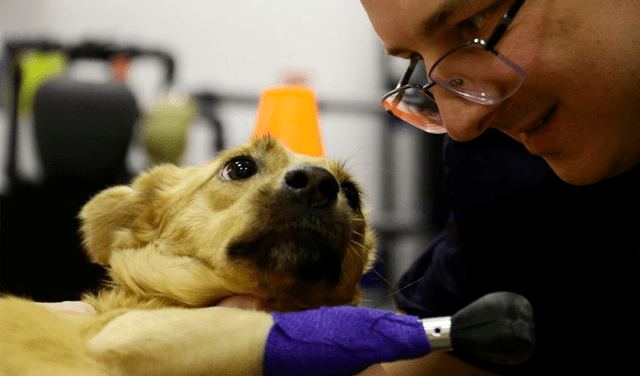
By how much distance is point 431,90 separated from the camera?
1.21 metres

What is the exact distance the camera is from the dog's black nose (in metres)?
1.06

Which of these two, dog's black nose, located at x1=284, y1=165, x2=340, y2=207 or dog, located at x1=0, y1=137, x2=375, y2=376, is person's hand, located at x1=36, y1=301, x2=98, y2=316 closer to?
dog, located at x1=0, y1=137, x2=375, y2=376

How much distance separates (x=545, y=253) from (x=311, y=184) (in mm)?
836

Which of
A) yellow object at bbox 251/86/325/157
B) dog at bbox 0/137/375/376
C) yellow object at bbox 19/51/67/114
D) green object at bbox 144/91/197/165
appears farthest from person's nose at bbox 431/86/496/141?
yellow object at bbox 19/51/67/114

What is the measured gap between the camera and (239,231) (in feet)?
3.63

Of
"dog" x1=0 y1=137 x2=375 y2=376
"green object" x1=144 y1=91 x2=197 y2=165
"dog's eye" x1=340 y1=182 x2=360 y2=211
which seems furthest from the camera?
"green object" x1=144 y1=91 x2=197 y2=165

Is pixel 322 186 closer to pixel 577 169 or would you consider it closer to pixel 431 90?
pixel 431 90

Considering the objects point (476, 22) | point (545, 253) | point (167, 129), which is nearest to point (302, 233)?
point (476, 22)

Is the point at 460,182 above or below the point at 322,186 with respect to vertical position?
below

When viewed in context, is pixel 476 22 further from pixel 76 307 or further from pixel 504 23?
pixel 76 307

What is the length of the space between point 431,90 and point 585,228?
25.4 inches

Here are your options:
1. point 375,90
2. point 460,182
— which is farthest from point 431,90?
point 375,90

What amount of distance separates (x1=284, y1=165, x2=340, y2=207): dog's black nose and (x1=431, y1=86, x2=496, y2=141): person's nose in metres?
0.30

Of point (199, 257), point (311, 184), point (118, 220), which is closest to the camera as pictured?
point (311, 184)
